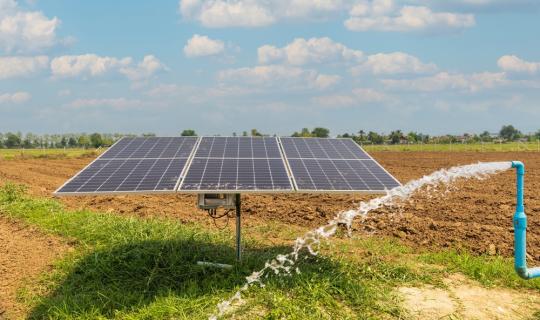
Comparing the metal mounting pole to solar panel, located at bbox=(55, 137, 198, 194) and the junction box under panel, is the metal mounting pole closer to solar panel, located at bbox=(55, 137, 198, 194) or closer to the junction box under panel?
the junction box under panel

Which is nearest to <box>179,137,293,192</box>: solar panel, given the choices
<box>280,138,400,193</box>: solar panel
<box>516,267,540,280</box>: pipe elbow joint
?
<box>280,138,400,193</box>: solar panel

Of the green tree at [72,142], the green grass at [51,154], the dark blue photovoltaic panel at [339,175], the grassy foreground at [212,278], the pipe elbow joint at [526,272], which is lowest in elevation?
the grassy foreground at [212,278]

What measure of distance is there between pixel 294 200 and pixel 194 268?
25.0 ft

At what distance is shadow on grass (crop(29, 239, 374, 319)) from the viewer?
6.72m

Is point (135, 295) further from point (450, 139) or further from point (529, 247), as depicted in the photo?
point (450, 139)

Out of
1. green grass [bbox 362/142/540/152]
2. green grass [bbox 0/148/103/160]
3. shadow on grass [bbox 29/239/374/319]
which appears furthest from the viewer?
green grass [bbox 362/142/540/152]

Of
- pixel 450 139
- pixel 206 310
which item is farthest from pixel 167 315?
pixel 450 139

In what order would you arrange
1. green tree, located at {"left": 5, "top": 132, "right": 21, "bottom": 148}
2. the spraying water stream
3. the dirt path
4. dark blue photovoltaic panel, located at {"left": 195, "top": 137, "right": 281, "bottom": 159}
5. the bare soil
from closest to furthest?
the spraying water stream < the dirt path < dark blue photovoltaic panel, located at {"left": 195, "top": 137, "right": 281, "bottom": 159} < the bare soil < green tree, located at {"left": 5, "top": 132, "right": 21, "bottom": 148}

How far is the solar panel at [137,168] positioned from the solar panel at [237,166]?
0.27 metres

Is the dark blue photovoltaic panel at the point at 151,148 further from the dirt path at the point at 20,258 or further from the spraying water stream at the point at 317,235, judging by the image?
the spraying water stream at the point at 317,235

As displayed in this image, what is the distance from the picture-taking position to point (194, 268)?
24.8ft

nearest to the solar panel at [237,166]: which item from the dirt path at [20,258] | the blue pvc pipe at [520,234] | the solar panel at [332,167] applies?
the solar panel at [332,167]

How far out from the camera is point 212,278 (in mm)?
7297

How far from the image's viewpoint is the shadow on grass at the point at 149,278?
672 cm
